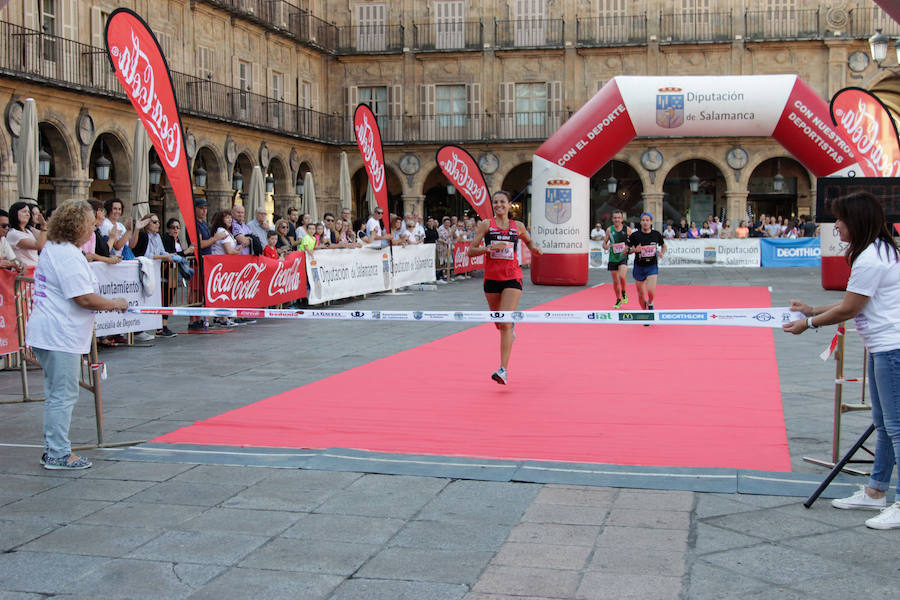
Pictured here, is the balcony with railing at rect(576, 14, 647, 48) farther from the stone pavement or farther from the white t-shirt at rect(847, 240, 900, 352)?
the white t-shirt at rect(847, 240, 900, 352)

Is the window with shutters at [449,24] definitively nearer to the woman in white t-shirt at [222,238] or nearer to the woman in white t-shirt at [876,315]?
the woman in white t-shirt at [222,238]

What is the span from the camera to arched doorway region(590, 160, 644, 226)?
127 ft

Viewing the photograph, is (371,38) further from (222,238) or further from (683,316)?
(683,316)

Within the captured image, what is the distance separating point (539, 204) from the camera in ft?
67.0

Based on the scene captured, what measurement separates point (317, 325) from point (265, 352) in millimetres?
2750

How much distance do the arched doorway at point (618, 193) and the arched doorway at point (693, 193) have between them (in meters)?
1.15

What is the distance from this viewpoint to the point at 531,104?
36.9 m

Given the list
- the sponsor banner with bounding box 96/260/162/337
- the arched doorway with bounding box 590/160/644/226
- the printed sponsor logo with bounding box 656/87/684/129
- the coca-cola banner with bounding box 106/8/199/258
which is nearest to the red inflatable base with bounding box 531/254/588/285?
the printed sponsor logo with bounding box 656/87/684/129

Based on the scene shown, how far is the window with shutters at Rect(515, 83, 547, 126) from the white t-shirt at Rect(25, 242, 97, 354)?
32260 mm

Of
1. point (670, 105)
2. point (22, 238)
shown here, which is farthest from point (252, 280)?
point (670, 105)

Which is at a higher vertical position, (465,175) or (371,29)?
(371,29)

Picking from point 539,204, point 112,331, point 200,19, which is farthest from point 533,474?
point 200,19

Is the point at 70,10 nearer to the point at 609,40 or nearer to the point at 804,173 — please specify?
the point at 609,40

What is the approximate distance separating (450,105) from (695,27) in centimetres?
955
